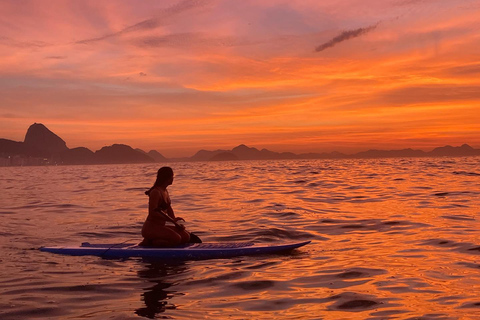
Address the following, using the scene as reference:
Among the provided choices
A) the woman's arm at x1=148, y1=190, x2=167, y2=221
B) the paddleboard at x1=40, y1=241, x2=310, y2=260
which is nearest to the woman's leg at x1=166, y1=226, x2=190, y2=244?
the paddleboard at x1=40, y1=241, x2=310, y2=260

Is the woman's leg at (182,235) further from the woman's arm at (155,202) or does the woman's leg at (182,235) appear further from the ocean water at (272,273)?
the ocean water at (272,273)

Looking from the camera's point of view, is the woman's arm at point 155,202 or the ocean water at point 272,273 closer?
the ocean water at point 272,273

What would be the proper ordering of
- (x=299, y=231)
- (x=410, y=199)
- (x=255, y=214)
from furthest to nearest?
(x=410, y=199) → (x=255, y=214) → (x=299, y=231)

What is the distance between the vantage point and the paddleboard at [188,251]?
1085cm

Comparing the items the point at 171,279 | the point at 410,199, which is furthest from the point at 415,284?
the point at 410,199

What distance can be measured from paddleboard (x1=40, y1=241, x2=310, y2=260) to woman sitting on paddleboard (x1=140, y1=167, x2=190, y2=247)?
253 mm

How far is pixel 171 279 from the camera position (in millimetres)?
9039

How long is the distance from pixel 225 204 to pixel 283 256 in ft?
42.5

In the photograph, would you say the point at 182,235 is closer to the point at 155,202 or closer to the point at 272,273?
the point at 155,202

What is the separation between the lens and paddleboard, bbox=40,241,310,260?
35.6 feet

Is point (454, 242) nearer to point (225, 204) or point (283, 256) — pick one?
point (283, 256)

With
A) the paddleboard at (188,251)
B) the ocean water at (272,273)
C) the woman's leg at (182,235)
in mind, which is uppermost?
the woman's leg at (182,235)

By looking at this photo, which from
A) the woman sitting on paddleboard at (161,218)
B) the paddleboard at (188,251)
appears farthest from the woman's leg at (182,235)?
the paddleboard at (188,251)

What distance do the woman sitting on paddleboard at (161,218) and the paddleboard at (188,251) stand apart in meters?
0.25
